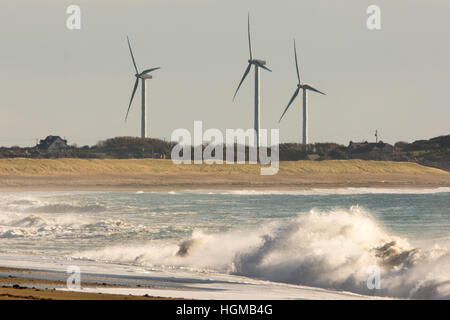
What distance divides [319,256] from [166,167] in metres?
83.3

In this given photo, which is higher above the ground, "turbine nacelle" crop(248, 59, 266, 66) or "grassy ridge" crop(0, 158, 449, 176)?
"turbine nacelle" crop(248, 59, 266, 66)

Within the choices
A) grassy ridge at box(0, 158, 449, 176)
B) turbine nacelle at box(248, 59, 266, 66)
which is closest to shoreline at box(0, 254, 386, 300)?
grassy ridge at box(0, 158, 449, 176)

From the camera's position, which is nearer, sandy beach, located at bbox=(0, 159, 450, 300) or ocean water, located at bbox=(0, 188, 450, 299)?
sandy beach, located at bbox=(0, 159, 450, 300)

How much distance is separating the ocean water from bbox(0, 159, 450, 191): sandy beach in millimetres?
33756

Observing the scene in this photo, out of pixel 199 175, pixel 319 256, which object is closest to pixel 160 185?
pixel 199 175

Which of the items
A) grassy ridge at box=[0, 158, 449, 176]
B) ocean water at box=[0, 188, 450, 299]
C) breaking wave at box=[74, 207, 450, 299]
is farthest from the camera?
grassy ridge at box=[0, 158, 449, 176]

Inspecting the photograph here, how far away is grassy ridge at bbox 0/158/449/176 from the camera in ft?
328

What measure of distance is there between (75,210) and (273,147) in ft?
250

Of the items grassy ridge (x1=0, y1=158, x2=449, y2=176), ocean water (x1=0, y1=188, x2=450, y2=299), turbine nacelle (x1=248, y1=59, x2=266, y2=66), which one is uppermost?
turbine nacelle (x1=248, y1=59, x2=266, y2=66)

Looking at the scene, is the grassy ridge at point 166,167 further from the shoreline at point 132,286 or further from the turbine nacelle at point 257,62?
the shoreline at point 132,286

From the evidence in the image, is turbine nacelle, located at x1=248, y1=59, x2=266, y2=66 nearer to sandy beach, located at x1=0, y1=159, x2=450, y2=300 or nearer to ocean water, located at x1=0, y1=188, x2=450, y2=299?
sandy beach, located at x1=0, y1=159, x2=450, y2=300
